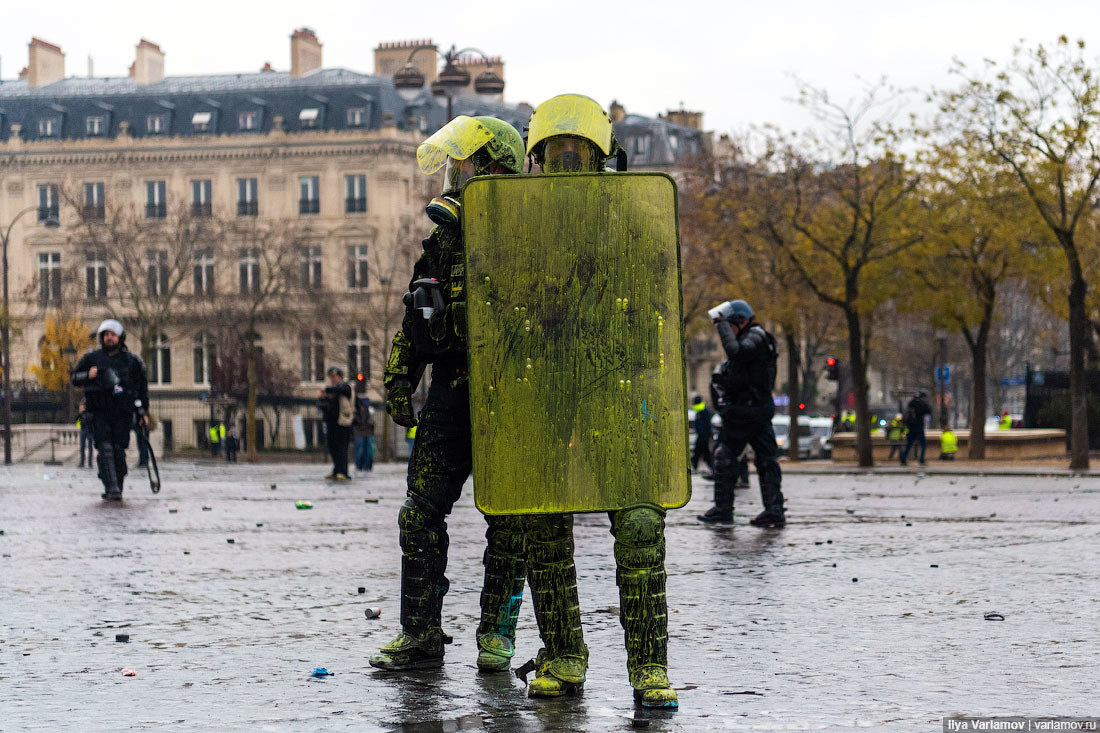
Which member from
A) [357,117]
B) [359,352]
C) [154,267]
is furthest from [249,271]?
[154,267]

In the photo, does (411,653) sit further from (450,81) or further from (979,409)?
(979,409)

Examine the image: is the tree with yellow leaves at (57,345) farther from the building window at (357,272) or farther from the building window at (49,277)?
the building window at (357,272)

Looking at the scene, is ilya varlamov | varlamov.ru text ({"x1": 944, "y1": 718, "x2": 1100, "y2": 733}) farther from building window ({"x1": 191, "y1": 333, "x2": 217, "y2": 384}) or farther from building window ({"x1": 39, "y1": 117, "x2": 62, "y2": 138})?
building window ({"x1": 39, "y1": 117, "x2": 62, "y2": 138})

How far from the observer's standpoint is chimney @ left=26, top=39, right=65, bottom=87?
76.8m

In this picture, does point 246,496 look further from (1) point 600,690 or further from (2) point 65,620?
(1) point 600,690

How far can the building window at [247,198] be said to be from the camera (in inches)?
2800

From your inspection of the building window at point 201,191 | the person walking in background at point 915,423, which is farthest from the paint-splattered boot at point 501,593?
the building window at point 201,191

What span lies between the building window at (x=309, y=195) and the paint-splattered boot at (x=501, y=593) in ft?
217

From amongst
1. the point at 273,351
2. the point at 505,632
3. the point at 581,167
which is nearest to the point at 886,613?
the point at 505,632

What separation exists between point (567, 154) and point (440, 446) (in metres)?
1.21

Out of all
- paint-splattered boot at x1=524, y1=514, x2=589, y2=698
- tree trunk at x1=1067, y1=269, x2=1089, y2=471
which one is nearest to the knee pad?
paint-splattered boot at x1=524, y1=514, x2=589, y2=698

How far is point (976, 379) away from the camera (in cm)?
3878

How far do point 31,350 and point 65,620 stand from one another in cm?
6716

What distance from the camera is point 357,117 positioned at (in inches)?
2820
